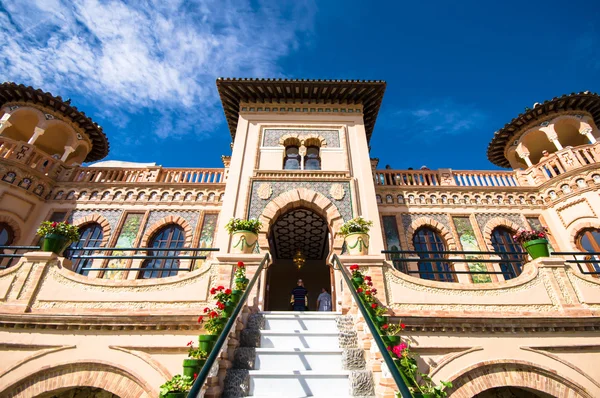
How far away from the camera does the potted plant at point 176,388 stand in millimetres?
3035

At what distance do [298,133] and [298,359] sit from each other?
333 inches

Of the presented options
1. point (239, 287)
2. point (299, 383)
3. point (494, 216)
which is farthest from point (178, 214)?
point (494, 216)

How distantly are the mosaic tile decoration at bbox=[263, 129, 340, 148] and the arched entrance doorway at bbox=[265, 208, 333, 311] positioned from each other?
2971mm

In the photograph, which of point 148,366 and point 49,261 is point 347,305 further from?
point 49,261

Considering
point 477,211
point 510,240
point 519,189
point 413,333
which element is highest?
point 519,189

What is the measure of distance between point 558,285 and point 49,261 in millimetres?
10694

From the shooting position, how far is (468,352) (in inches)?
218

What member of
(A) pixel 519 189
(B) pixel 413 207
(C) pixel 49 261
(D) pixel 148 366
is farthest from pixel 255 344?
(A) pixel 519 189

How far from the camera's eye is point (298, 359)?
A: 4461 millimetres

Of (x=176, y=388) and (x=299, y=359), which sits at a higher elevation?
(x=299, y=359)

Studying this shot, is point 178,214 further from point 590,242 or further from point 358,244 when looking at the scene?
point 590,242

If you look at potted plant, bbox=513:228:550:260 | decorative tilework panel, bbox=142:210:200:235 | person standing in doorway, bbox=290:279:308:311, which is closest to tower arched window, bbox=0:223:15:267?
decorative tilework panel, bbox=142:210:200:235

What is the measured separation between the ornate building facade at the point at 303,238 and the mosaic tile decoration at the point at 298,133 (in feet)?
0.21

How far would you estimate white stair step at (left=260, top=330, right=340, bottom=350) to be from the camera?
487 cm
